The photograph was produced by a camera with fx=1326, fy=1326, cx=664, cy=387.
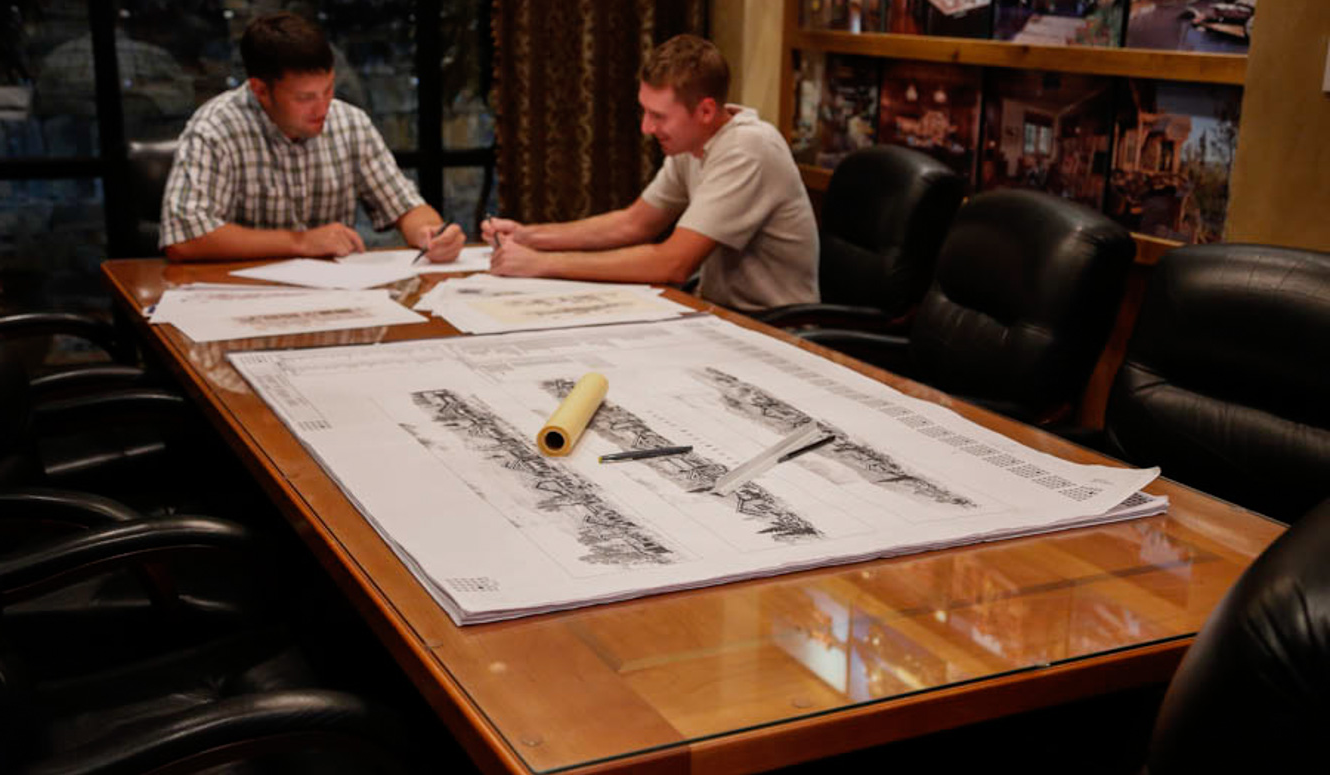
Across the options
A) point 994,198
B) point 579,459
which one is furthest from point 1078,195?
point 579,459

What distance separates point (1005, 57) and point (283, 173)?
6.31ft

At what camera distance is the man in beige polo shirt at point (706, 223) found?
111 inches

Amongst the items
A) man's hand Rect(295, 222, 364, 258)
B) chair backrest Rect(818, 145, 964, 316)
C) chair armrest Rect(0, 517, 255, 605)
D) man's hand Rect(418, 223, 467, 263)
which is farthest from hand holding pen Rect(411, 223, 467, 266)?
chair armrest Rect(0, 517, 255, 605)

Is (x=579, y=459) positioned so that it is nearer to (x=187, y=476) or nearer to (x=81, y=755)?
(x=81, y=755)

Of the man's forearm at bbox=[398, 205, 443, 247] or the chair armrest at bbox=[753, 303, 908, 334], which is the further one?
the man's forearm at bbox=[398, 205, 443, 247]

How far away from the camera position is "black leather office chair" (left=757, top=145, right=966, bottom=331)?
10.2 ft

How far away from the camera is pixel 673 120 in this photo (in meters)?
3.07

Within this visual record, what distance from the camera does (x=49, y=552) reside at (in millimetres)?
1567

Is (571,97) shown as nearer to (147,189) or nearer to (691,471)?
(147,189)

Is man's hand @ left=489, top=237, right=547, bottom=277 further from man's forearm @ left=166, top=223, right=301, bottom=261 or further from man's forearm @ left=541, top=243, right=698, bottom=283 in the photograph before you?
man's forearm @ left=166, top=223, right=301, bottom=261

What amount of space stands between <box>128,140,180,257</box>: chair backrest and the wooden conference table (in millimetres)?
2006

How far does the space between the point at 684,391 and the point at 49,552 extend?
0.86 m

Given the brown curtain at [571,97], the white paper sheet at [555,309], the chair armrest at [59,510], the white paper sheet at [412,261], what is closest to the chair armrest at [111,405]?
the chair armrest at [59,510]

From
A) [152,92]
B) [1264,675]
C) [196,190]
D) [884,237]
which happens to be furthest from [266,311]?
[152,92]
